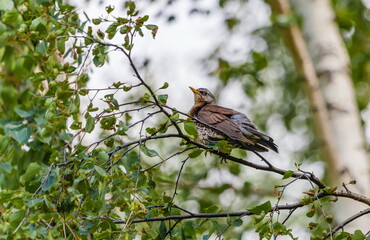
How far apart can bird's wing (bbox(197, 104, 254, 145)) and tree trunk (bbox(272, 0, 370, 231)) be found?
57.9 inches

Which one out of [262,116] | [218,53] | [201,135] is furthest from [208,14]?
[262,116]

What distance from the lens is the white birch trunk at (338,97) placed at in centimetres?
608

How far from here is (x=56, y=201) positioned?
3.33 m

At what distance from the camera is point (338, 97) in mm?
6488

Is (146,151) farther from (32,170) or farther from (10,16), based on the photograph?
(10,16)

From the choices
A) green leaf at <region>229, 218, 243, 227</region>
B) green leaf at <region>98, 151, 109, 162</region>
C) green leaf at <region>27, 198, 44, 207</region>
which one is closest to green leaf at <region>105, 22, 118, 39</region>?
green leaf at <region>98, 151, 109, 162</region>

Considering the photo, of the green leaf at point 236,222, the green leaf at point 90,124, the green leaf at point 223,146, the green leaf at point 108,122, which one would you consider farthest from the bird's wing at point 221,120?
the green leaf at point 90,124

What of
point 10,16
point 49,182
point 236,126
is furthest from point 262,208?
point 10,16

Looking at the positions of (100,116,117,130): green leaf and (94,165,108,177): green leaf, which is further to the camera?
(100,116,117,130): green leaf

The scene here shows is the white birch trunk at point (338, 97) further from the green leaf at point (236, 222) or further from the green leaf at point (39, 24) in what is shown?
the green leaf at point (39, 24)

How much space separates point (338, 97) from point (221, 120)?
195 cm

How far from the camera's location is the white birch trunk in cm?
608

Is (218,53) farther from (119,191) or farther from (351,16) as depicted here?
(119,191)

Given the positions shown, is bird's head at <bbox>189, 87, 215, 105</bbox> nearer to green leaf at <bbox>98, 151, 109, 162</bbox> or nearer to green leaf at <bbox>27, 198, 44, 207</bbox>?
green leaf at <bbox>98, 151, 109, 162</bbox>
